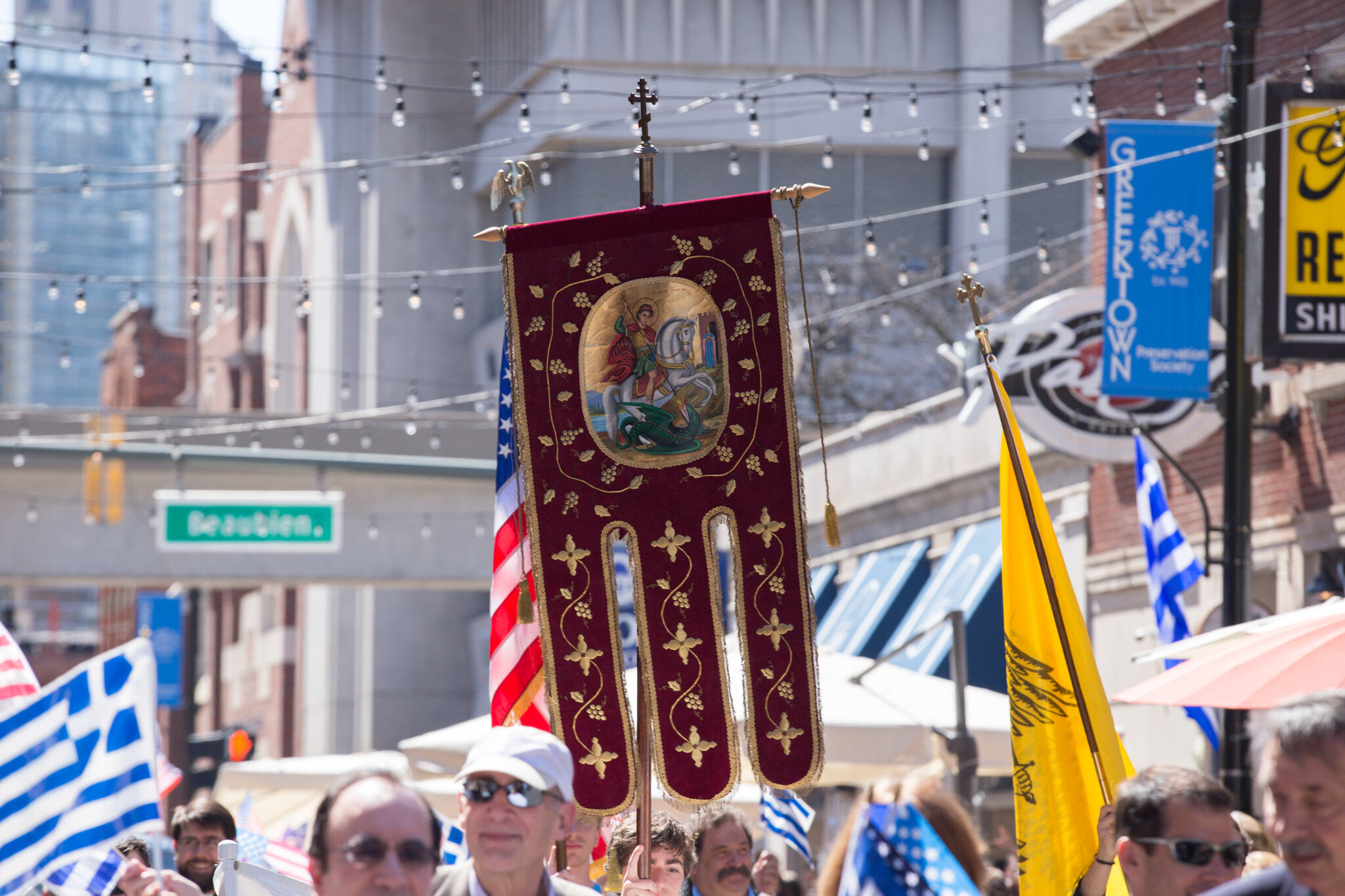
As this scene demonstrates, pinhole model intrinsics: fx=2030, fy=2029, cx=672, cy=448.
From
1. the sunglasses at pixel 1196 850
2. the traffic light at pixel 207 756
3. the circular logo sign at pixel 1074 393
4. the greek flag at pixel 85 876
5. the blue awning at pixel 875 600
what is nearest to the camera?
the sunglasses at pixel 1196 850

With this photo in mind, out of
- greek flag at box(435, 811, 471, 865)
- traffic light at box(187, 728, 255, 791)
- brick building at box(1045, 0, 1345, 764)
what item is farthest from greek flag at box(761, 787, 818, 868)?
traffic light at box(187, 728, 255, 791)

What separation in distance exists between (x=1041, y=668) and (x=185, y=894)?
3.31m

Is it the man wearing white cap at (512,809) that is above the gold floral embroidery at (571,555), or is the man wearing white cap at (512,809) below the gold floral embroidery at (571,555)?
below

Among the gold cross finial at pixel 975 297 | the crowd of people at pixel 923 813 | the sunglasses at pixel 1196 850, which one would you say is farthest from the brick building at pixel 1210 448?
the sunglasses at pixel 1196 850

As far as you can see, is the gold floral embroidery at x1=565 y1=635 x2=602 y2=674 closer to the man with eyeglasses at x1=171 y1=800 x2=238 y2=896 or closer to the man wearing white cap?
the man with eyeglasses at x1=171 y1=800 x2=238 y2=896

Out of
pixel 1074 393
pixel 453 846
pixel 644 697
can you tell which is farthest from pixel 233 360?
pixel 644 697

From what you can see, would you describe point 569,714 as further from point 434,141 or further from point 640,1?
point 434,141

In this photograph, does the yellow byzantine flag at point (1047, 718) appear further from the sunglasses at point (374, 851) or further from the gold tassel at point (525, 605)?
the sunglasses at point (374, 851)

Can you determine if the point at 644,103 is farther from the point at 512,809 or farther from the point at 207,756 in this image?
the point at 207,756

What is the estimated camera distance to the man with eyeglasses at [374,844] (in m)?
4.39

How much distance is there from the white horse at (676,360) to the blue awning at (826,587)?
19184 mm

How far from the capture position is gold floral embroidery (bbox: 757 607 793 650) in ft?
25.7

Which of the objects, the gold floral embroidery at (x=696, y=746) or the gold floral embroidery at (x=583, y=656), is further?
the gold floral embroidery at (x=583, y=656)

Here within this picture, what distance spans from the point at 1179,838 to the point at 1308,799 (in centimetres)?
97
